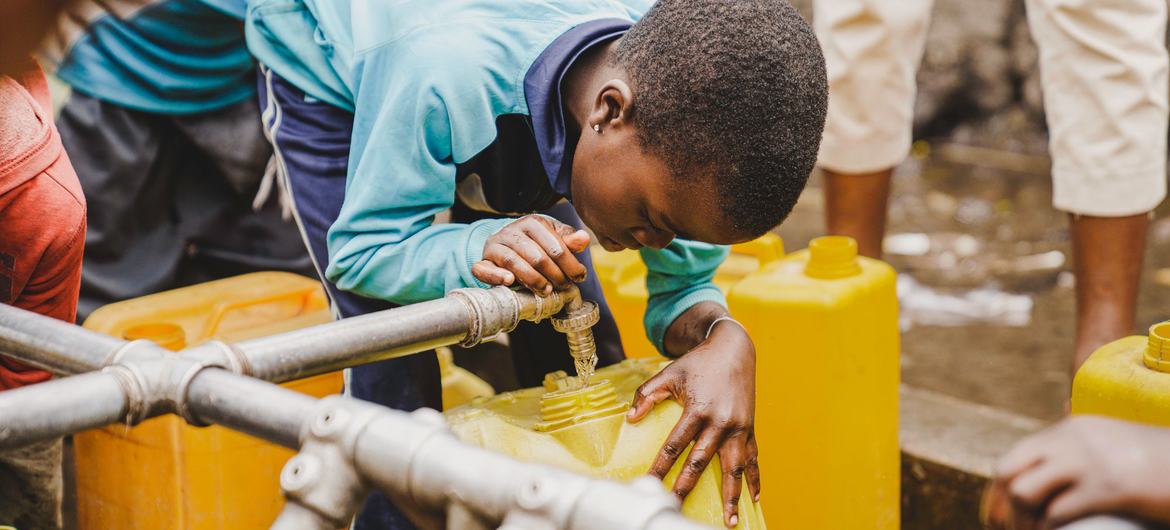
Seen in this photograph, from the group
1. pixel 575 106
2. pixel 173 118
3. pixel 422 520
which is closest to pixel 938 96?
pixel 173 118

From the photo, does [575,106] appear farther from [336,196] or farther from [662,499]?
[662,499]

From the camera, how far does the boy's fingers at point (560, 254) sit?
4.62 ft

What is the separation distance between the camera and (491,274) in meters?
1.40

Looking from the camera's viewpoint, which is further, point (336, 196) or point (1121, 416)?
point (336, 196)

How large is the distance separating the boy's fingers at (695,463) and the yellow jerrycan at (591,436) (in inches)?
0.7

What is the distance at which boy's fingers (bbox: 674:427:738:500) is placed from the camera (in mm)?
1392

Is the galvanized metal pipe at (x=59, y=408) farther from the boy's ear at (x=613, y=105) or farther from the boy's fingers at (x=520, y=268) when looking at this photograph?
the boy's ear at (x=613, y=105)

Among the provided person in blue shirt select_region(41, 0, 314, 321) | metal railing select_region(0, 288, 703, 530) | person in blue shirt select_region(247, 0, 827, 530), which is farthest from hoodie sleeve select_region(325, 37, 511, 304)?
person in blue shirt select_region(41, 0, 314, 321)

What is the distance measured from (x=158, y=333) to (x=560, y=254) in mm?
827

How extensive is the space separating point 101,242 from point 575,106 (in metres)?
1.37

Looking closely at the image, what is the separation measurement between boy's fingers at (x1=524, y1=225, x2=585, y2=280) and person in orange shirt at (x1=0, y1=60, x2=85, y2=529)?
69 cm

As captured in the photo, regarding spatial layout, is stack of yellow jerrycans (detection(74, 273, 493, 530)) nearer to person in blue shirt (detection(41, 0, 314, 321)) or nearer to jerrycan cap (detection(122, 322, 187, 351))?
jerrycan cap (detection(122, 322, 187, 351))

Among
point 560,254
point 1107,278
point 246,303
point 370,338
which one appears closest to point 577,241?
point 560,254

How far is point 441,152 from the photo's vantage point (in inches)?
62.1
